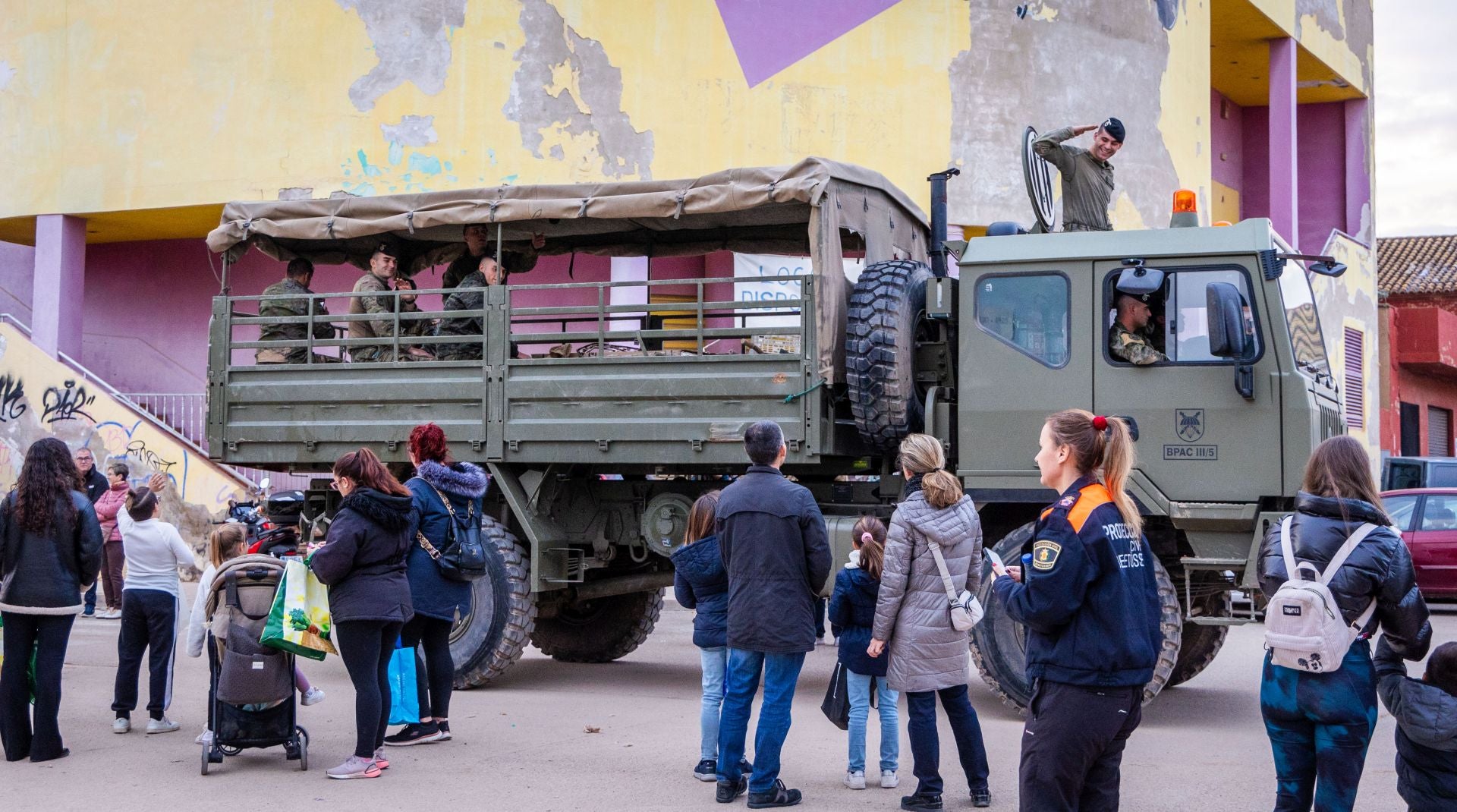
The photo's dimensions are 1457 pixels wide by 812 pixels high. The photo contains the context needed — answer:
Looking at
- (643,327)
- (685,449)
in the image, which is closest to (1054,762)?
(685,449)

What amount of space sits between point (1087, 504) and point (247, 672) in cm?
Result: 430

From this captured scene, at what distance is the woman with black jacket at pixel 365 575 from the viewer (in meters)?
6.45

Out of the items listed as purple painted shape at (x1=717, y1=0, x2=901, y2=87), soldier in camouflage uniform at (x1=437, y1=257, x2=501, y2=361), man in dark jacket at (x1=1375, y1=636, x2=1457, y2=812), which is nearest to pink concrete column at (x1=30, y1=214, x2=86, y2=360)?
purple painted shape at (x1=717, y1=0, x2=901, y2=87)

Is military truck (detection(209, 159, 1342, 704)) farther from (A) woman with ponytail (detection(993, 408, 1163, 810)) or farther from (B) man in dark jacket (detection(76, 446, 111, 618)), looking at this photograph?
(A) woman with ponytail (detection(993, 408, 1163, 810))

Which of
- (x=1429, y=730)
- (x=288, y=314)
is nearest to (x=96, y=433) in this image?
(x=288, y=314)

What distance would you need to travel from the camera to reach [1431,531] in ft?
49.5

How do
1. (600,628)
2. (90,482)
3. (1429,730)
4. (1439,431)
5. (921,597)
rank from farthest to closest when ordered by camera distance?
(1439,431)
(90,482)
(600,628)
(921,597)
(1429,730)

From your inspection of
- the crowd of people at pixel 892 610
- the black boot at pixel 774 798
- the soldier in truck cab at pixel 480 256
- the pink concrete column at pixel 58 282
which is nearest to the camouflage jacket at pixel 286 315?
the soldier in truck cab at pixel 480 256

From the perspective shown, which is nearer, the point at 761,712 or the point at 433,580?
the point at 761,712

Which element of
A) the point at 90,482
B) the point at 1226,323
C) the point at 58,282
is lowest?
the point at 90,482

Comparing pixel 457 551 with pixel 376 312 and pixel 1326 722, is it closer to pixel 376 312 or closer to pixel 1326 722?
pixel 376 312

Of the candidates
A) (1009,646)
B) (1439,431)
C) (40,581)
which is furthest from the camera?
(1439,431)

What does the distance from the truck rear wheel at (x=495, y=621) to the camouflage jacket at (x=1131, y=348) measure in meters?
4.16

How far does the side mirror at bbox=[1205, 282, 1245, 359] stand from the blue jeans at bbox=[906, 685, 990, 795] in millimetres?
2819
